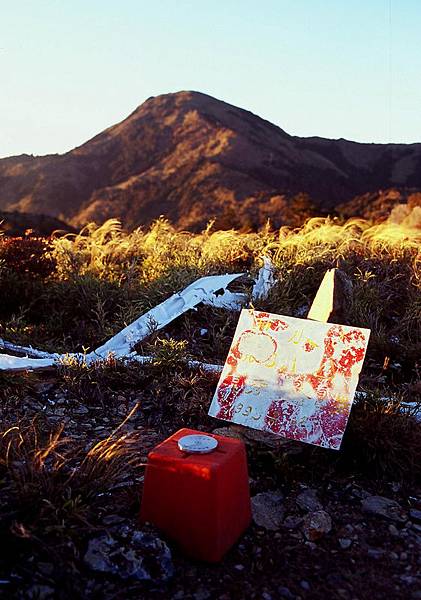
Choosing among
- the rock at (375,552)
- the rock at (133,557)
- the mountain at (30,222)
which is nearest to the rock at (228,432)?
the rock at (375,552)

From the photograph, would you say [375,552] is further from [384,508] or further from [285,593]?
[285,593]

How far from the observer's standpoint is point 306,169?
25312mm

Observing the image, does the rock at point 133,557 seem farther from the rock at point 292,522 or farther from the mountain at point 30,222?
the mountain at point 30,222

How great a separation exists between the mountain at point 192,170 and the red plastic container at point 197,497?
18444 mm

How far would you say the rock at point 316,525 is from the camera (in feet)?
8.09

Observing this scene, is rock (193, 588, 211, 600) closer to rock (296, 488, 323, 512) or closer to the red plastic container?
the red plastic container

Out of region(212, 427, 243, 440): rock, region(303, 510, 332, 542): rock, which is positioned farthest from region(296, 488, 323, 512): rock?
region(212, 427, 243, 440): rock

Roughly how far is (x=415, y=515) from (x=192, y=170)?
2370cm

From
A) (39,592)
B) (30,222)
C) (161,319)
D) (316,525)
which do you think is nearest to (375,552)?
(316,525)

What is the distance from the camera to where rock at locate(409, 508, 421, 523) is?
105 inches

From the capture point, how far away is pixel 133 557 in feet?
7.04

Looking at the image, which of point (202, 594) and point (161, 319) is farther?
point (161, 319)

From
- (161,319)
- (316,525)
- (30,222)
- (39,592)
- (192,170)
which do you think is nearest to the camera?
(39,592)

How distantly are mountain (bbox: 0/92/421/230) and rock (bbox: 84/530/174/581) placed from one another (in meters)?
18.6
